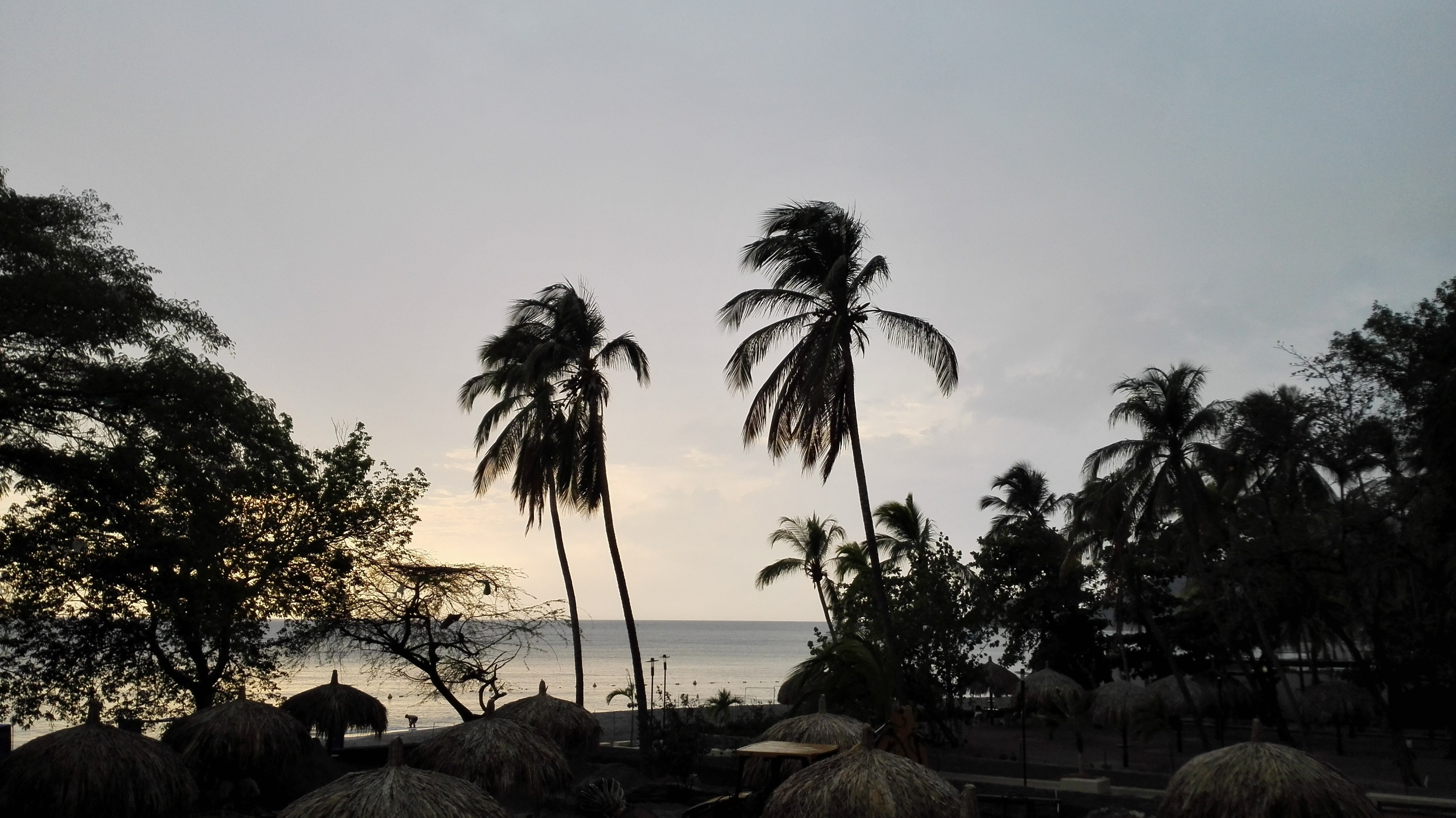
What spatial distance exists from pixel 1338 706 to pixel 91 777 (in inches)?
1134

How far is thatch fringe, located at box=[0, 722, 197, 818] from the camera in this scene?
12.0 m

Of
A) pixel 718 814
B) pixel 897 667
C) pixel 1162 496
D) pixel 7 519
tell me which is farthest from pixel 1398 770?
pixel 7 519

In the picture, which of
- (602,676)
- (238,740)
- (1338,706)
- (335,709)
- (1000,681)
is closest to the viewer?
(238,740)

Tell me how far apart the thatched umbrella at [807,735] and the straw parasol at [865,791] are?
368cm

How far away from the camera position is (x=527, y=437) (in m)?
24.1

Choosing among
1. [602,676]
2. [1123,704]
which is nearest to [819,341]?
[1123,704]

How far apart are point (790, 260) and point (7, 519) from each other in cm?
1352

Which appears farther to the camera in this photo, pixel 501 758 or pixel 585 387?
Result: pixel 585 387

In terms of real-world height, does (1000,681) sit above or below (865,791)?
below

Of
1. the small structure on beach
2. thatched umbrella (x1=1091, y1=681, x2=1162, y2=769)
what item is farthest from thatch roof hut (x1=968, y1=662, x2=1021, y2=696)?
the small structure on beach

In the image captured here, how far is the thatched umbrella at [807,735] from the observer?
47.4 ft

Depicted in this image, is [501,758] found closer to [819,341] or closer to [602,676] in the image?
[819,341]

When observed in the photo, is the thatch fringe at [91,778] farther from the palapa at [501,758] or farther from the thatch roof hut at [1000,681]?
the thatch roof hut at [1000,681]

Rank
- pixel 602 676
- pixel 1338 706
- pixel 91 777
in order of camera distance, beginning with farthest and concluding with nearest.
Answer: pixel 602 676 → pixel 1338 706 → pixel 91 777
